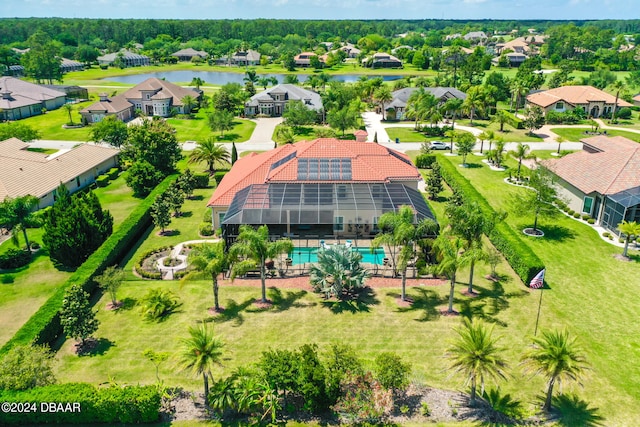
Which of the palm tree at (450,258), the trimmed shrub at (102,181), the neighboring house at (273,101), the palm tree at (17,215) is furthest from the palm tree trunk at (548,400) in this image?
the neighboring house at (273,101)

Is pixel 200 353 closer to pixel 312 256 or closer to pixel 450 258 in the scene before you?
pixel 450 258

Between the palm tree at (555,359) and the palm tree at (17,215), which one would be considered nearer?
the palm tree at (555,359)

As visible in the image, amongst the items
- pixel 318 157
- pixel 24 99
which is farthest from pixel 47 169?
pixel 24 99

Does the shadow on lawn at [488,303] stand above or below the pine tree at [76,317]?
below

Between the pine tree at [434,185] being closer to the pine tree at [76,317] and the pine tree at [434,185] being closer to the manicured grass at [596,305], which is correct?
the manicured grass at [596,305]

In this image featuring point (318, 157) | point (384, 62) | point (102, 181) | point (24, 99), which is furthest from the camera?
point (384, 62)

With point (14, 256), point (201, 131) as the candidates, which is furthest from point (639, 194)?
point (201, 131)

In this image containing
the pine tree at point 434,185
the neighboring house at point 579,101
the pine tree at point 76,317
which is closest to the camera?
the pine tree at point 76,317
